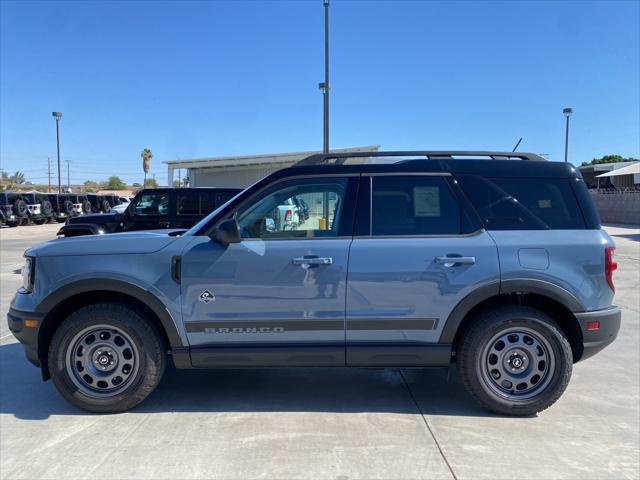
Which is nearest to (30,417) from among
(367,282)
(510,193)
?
(367,282)

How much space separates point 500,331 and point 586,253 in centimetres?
87

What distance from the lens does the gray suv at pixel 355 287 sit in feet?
12.1

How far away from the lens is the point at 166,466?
3.09 meters

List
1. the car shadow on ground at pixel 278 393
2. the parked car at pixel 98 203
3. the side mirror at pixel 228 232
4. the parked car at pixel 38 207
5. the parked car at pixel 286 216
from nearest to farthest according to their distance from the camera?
the side mirror at pixel 228 232 → the parked car at pixel 286 216 → the car shadow on ground at pixel 278 393 → the parked car at pixel 38 207 → the parked car at pixel 98 203

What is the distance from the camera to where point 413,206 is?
386 cm

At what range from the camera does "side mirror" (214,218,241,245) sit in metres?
3.63

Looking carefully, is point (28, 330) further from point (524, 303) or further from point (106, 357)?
point (524, 303)

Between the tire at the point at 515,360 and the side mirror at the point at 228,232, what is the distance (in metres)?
1.92

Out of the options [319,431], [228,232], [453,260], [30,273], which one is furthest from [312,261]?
[30,273]

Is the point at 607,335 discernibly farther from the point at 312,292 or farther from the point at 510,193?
the point at 312,292

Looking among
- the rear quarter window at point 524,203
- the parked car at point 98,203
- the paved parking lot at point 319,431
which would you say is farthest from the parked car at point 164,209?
the parked car at point 98,203

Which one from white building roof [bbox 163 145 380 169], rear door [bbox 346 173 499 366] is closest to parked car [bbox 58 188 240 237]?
rear door [bbox 346 173 499 366]

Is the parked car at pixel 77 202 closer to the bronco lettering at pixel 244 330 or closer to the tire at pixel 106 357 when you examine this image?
the tire at pixel 106 357

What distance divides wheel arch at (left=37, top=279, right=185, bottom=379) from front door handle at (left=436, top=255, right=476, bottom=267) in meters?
2.07
